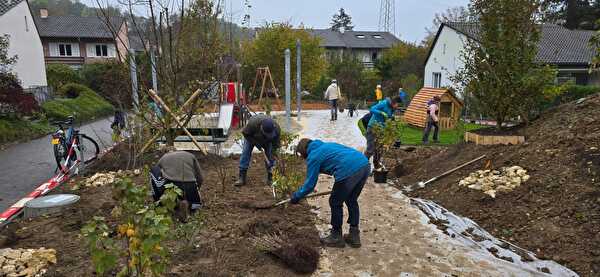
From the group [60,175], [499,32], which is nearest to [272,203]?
[60,175]

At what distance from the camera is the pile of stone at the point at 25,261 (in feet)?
12.4

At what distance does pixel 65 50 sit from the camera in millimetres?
39250

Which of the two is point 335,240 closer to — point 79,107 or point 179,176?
point 179,176

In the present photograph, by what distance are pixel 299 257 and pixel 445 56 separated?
74.2 ft

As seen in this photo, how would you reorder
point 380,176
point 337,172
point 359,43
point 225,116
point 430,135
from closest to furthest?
point 337,172 < point 380,176 < point 430,135 < point 225,116 < point 359,43

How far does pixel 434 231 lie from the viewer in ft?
16.6

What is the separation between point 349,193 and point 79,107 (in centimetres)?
1962

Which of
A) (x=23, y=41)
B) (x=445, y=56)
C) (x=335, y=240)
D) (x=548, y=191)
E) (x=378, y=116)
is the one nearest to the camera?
(x=335, y=240)

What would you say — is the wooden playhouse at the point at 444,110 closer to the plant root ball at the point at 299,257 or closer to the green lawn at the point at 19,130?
the plant root ball at the point at 299,257

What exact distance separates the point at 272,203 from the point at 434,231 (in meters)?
2.11

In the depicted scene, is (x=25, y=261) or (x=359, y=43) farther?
(x=359, y=43)

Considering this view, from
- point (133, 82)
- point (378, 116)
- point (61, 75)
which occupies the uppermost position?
point (61, 75)

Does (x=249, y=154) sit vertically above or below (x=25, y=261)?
above

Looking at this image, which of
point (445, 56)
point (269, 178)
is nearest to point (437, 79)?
point (445, 56)
